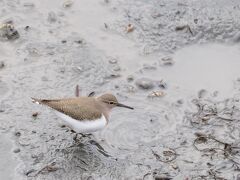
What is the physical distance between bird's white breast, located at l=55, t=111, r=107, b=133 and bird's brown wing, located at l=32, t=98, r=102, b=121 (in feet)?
0.12

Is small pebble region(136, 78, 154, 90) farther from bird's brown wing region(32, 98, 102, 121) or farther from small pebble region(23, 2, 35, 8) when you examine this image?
small pebble region(23, 2, 35, 8)

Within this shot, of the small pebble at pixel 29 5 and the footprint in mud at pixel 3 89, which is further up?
the small pebble at pixel 29 5

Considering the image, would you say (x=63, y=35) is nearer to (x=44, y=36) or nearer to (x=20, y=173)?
(x=44, y=36)

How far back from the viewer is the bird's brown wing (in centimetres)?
636

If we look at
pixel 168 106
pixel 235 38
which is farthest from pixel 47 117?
pixel 235 38

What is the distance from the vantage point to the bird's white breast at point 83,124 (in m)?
6.38

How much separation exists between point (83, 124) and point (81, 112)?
0.15 metres

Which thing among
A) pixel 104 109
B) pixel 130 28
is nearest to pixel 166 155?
pixel 104 109

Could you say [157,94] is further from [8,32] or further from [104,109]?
[8,32]

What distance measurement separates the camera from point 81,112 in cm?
645

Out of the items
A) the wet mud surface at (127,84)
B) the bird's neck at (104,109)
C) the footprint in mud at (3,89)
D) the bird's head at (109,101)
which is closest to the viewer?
the wet mud surface at (127,84)

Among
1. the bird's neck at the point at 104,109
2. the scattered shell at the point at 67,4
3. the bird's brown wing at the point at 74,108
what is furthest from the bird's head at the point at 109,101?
the scattered shell at the point at 67,4

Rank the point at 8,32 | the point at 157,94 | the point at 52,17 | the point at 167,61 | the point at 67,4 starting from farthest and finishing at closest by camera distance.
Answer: the point at 67,4, the point at 52,17, the point at 8,32, the point at 167,61, the point at 157,94

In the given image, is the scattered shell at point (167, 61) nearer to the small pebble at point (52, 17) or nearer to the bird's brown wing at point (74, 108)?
the bird's brown wing at point (74, 108)
